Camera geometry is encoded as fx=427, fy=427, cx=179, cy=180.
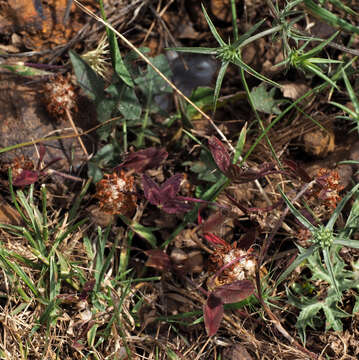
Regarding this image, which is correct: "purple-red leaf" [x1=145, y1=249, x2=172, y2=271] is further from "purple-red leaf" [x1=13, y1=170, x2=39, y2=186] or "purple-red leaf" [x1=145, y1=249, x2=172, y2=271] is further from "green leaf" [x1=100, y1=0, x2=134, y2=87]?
"green leaf" [x1=100, y1=0, x2=134, y2=87]

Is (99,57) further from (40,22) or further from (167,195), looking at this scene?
(167,195)

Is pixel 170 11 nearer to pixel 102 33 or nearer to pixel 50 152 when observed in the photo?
pixel 102 33

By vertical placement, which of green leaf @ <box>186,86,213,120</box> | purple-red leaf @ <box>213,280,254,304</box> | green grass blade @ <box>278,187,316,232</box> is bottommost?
purple-red leaf @ <box>213,280,254,304</box>

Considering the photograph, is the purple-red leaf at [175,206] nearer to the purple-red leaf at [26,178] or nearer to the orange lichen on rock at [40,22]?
the purple-red leaf at [26,178]

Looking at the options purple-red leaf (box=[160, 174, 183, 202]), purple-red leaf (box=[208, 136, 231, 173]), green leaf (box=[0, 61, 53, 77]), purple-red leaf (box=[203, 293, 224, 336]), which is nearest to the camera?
purple-red leaf (box=[203, 293, 224, 336])

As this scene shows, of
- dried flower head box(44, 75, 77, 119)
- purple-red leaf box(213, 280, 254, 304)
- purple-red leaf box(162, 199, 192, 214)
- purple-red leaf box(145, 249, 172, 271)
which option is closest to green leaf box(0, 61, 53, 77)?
dried flower head box(44, 75, 77, 119)

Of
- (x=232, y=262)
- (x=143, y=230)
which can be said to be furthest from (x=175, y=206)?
(x=232, y=262)

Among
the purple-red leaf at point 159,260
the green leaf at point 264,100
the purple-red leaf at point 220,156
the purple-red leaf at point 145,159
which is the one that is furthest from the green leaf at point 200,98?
the purple-red leaf at point 159,260
